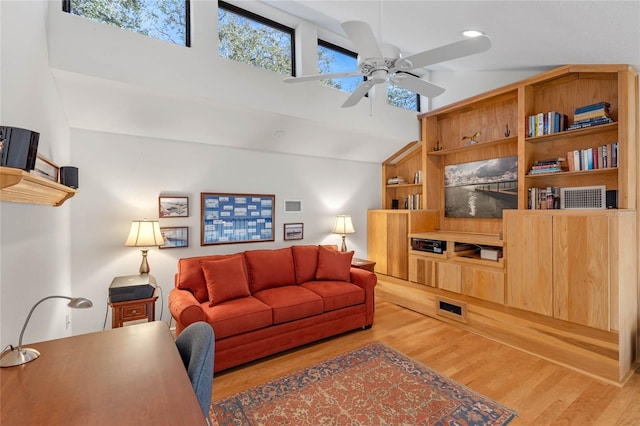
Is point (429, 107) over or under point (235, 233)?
over

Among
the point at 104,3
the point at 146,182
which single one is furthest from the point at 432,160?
the point at 104,3

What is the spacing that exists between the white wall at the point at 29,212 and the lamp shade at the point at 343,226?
318cm

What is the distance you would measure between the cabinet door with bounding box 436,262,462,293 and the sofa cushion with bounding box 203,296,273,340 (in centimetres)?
227

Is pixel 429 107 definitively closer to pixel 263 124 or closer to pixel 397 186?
pixel 397 186

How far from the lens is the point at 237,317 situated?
2684 mm

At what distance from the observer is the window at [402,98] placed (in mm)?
4475

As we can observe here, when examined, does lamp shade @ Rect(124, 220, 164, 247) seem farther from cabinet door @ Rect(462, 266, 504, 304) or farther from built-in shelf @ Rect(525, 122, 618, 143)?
built-in shelf @ Rect(525, 122, 618, 143)

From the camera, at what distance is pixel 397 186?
5113 millimetres

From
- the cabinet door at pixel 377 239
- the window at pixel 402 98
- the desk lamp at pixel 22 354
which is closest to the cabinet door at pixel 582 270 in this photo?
the cabinet door at pixel 377 239

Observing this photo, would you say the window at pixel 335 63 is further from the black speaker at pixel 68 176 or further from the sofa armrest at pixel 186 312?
the sofa armrest at pixel 186 312

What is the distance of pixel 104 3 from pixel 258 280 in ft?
9.79

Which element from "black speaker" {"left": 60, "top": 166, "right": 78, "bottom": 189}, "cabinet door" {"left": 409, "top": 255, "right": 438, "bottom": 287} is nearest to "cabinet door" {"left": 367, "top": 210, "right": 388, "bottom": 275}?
"cabinet door" {"left": 409, "top": 255, "right": 438, "bottom": 287}

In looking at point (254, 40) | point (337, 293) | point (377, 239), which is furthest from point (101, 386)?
point (377, 239)

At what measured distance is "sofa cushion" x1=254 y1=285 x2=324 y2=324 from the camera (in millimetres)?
2924
